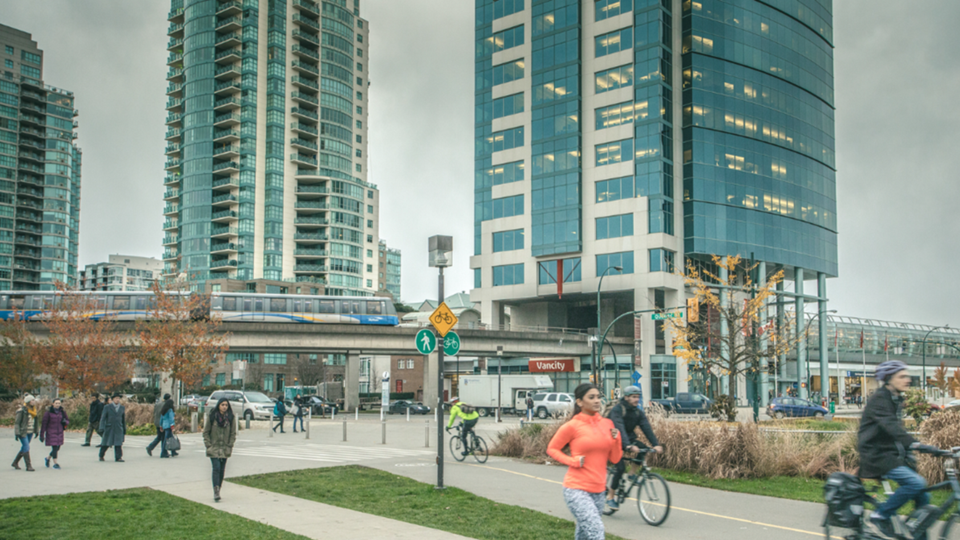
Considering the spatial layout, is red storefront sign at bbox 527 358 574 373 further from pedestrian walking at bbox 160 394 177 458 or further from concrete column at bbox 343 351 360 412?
Result: pedestrian walking at bbox 160 394 177 458

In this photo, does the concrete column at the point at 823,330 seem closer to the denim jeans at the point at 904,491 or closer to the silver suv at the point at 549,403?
the silver suv at the point at 549,403

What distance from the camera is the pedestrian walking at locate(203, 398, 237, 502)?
11672 millimetres

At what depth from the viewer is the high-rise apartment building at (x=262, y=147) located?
105500 mm

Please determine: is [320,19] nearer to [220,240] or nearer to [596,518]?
[220,240]

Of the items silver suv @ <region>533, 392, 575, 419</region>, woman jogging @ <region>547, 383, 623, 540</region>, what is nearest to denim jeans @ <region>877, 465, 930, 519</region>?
woman jogging @ <region>547, 383, 623, 540</region>

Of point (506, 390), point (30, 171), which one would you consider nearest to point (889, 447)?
point (506, 390)

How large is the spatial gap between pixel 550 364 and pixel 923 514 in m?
55.0

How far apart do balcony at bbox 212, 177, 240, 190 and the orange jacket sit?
4139 inches

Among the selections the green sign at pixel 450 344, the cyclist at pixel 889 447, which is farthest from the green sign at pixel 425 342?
the cyclist at pixel 889 447

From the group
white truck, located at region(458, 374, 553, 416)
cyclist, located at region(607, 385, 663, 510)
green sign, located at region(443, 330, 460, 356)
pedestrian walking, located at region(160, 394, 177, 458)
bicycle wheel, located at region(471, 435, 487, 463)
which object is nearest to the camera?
cyclist, located at region(607, 385, 663, 510)

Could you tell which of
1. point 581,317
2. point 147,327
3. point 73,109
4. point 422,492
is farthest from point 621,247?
point 73,109

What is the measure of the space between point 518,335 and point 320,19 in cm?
7213

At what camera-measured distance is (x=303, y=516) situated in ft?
32.8

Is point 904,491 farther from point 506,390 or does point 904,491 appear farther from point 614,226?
point 614,226
